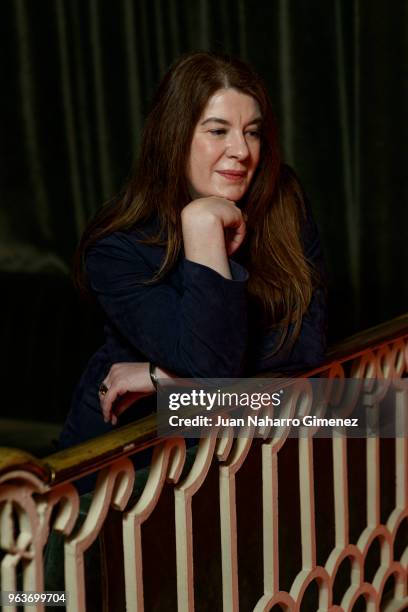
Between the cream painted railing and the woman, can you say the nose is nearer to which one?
the woman

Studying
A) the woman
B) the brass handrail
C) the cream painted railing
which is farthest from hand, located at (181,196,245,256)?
the brass handrail

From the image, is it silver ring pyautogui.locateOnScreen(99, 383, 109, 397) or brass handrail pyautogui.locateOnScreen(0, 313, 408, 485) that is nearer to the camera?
brass handrail pyautogui.locateOnScreen(0, 313, 408, 485)

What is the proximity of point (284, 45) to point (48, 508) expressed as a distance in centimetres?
250

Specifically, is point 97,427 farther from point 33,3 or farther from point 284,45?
point 33,3

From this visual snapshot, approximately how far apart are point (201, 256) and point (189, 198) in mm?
342

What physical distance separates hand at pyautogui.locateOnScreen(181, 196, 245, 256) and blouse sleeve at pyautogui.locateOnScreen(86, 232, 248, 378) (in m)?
0.06

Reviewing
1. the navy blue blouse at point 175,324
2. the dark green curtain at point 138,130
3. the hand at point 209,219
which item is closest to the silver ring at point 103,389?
the navy blue blouse at point 175,324

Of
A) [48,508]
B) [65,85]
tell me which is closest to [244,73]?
[48,508]

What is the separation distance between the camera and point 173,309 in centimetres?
178

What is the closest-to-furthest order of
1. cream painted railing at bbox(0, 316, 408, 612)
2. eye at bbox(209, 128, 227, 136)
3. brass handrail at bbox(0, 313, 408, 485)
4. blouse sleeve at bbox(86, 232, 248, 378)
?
1. brass handrail at bbox(0, 313, 408, 485)
2. cream painted railing at bbox(0, 316, 408, 612)
3. blouse sleeve at bbox(86, 232, 248, 378)
4. eye at bbox(209, 128, 227, 136)

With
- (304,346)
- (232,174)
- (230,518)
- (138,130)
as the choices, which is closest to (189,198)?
(232,174)

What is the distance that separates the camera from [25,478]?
3.42 feet

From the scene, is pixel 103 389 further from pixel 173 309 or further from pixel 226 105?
pixel 226 105

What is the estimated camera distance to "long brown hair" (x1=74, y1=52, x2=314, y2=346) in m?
1.89
